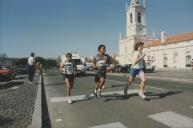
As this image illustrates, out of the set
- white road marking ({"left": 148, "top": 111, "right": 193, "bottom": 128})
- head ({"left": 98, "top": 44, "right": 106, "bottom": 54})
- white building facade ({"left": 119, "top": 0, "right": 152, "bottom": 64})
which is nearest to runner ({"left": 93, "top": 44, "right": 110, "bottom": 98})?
head ({"left": 98, "top": 44, "right": 106, "bottom": 54})

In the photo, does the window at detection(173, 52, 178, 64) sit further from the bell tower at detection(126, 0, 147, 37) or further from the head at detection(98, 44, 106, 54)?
the head at detection(98, 44, 106, 54)

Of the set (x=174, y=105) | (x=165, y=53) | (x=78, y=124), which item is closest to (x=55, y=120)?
(x=78, y=124)

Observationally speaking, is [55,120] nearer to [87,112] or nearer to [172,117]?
[87,112]

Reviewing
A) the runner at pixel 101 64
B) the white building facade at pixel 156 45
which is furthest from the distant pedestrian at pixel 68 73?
the white building facade at pixel 156 45

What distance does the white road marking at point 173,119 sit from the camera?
535 centimetres

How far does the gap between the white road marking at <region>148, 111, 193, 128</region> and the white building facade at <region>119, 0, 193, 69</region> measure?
5806 cm

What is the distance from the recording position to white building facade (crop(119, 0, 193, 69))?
63031 mm

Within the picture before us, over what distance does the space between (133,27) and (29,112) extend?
8200cm

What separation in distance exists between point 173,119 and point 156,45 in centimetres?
7089

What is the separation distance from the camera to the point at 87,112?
23.5 ft

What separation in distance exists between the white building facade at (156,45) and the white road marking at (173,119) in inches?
2286

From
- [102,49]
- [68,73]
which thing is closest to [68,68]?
[68,73]

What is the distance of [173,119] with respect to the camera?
584cm

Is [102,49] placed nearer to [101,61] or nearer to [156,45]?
[101,61]
